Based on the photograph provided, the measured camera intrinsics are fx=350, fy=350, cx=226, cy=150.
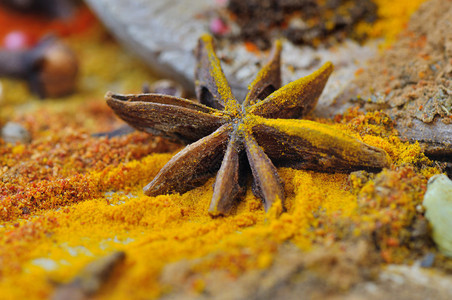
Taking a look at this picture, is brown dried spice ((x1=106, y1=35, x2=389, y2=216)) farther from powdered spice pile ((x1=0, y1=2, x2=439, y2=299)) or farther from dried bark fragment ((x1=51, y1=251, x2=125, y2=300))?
dried bark fragment ((x1=51, y1=251, x2=125, y2=300))

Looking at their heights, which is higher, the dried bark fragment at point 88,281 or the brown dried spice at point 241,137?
the brown dried spice at point 241,137

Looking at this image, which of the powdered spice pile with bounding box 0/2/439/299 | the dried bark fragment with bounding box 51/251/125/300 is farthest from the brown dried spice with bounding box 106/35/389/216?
the dried bark fragment with bounding box 51/251/125/300

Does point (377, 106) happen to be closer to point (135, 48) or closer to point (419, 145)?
point (419, 145)

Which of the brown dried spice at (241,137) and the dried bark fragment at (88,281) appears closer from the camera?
the dried bark fragment at (88,281)

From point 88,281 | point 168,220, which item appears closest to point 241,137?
point 168,220

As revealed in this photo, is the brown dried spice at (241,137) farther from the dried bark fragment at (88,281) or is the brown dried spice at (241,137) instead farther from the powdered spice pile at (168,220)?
the dried bark fragment at (88,281)

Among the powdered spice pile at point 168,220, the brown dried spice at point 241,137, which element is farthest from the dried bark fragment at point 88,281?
the brown dried spice at point 241,137

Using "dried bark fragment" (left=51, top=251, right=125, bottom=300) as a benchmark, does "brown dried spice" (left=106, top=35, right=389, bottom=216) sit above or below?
above
